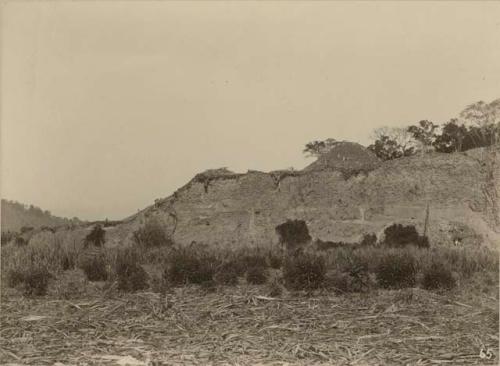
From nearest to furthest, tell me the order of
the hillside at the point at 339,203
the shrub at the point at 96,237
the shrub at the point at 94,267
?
the shrub at the point at 94,267 < the hillside at the point at 339,203 < the shrub at the point at 96,237

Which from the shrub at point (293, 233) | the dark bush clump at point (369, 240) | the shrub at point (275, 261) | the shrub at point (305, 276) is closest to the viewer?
the shrub at point (305, 276)

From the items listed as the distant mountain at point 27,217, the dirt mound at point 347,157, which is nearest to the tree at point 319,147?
the dirt mound at point 347,157

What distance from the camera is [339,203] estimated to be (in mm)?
26391

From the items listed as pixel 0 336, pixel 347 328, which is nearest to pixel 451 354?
pixel 347 328

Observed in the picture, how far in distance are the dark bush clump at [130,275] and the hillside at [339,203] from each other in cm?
1347

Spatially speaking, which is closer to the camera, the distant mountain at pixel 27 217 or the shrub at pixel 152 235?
the shrub at pixel 152 235

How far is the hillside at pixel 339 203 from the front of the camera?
936 inches

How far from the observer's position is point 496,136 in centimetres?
2564

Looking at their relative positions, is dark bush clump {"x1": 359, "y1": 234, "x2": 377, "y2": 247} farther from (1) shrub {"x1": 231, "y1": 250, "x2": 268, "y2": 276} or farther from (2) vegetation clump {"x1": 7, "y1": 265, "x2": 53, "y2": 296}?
(2) vegetation clump {"x1": 7, "y1": 265, "x2": 53, "y2": 296}

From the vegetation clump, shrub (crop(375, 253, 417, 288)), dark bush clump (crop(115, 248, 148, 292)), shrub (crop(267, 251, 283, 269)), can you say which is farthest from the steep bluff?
the vegetation clump

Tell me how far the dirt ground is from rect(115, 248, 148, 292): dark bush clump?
411 mm

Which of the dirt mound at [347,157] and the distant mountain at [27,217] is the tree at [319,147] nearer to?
the dirt mound at [347,157]

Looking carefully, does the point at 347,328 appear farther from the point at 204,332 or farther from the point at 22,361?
the point at 22,361

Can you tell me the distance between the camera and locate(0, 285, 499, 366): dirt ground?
695 cm
